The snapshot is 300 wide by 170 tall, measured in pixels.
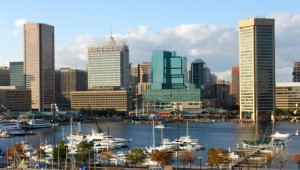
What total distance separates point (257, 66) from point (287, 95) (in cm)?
2833

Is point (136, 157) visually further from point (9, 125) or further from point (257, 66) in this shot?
point (257, 66)

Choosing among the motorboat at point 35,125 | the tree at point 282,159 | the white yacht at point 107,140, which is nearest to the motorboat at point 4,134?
the motorboat at point 35,125

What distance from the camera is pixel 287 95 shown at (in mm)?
194125

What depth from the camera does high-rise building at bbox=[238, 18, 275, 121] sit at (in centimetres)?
16875

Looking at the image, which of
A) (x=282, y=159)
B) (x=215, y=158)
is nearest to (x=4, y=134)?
(x=215, y=158)

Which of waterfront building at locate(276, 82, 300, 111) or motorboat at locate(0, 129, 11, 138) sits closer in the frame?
motorboat at locate(0, 129, 11, 138)

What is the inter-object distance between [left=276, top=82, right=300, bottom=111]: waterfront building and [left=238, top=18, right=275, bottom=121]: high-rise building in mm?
22474

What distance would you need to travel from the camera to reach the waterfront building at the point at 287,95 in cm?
19162

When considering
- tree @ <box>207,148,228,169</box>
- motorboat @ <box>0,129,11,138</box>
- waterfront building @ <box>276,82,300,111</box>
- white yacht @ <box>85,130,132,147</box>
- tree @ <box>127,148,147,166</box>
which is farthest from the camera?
waterfront building @ <box>276,82,300,111</box>

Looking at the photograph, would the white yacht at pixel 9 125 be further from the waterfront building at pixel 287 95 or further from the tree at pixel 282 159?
the waterfront building at pixel 287 95

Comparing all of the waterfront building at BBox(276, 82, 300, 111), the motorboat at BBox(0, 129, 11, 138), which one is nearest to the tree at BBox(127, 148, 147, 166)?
the motorboat at BBox(0, 129, 11, 138)

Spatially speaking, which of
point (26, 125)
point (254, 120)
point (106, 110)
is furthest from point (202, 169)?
point (106, 110)

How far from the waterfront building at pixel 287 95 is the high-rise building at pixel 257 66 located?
2247 centimetres

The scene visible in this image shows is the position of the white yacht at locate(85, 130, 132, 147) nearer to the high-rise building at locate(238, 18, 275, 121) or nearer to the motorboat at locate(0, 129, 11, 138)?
the motorboat at locate(0, 129, 11, 138)
